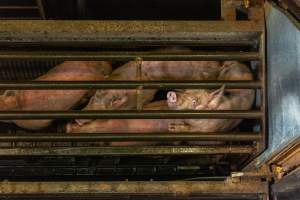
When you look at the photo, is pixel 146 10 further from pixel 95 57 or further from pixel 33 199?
pixel 33 199

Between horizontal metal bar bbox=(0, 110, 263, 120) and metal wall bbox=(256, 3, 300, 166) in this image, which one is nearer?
metal wall bbox=(256, 3, 300, 166)

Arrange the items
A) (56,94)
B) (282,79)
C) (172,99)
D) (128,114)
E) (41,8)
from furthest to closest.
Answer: (41,8)
(56,94)
(172,99)
(128,114)
(282,79)

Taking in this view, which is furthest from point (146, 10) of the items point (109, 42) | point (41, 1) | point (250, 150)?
point (250, 150)

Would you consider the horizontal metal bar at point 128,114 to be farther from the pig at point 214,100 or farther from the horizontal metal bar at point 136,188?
the horizontal metal bar at point 136,188

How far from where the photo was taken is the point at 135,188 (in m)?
1.88

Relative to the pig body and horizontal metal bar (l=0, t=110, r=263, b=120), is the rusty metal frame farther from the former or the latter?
the pig body

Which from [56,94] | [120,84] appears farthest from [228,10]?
[56,94]

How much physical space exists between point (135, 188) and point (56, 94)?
0.43 metres

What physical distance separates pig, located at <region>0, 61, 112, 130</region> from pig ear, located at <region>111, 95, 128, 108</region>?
0.10 m

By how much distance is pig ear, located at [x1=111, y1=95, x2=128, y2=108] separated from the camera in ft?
6.10

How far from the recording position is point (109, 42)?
1725 mm

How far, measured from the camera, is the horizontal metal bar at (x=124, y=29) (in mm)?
1676

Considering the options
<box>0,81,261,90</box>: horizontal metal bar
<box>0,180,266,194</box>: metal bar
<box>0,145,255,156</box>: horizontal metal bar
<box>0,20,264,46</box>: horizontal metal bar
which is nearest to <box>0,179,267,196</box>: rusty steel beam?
<box>0,180,266,194</box>: metal bar

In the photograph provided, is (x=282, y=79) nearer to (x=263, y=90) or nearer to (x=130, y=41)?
(x=263, y=90)
